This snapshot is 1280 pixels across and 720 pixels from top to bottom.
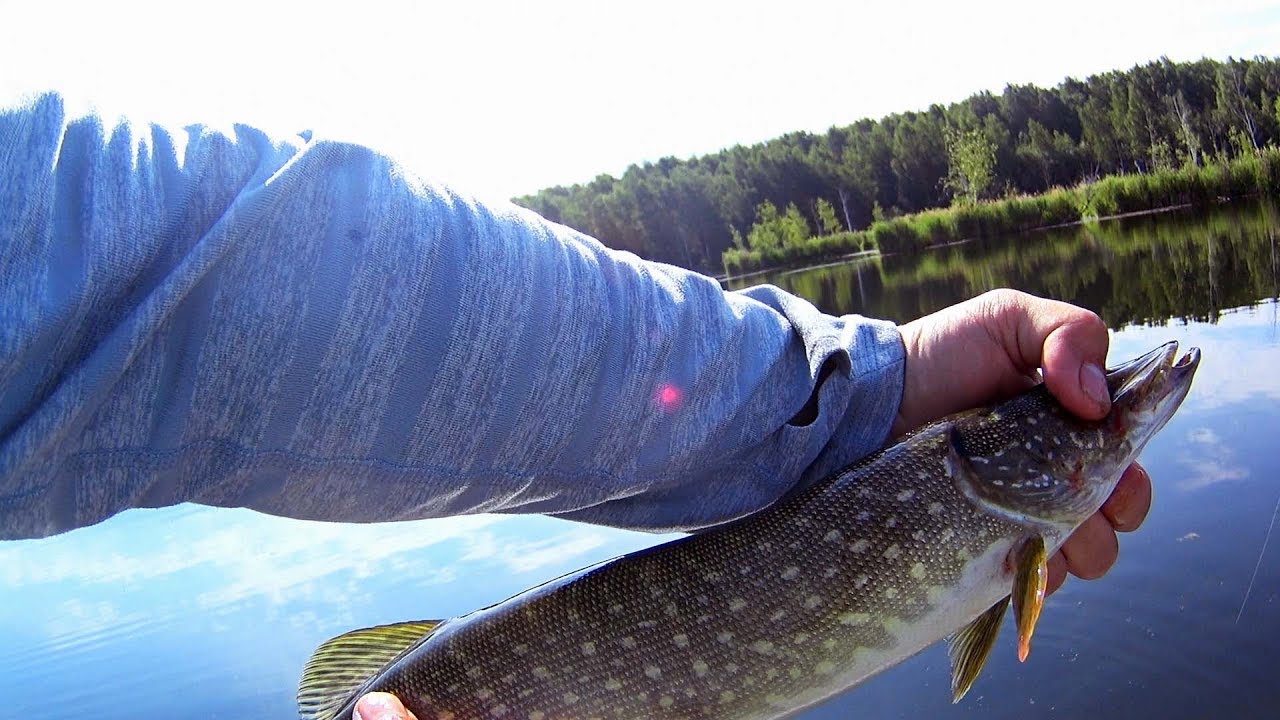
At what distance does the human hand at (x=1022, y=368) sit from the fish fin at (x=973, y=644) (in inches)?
16.5

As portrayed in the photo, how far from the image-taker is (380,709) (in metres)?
1.88

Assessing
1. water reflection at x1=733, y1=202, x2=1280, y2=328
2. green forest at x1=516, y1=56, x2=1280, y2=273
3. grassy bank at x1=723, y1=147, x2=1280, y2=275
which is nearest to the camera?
water reflection at x1=733, y1=202, x2=1280, y2=328

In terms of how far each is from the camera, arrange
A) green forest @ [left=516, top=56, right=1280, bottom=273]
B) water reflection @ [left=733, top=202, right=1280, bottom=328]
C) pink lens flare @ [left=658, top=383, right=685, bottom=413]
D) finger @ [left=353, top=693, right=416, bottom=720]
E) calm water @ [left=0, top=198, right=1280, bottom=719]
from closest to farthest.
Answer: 1. finger @ [left=353, top=693, right=416, bottom=720]
2. pink lens flare @ [left=658, top=383, right=685, bottom=413]
3. calm water @ [left=0, top=198, right=1280, bottom=719]
4. water reflection @ [left=733, top=202, right=1280, bottom=328]
5. green forest @ [left=516, top=56, right=1280, bottom=273]

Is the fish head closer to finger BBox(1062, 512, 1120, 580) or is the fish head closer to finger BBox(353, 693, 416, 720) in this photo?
finger BBox(1062, 512, 1120, 580)

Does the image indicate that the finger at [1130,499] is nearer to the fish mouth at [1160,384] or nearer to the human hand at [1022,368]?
the human hand at [1022,368]

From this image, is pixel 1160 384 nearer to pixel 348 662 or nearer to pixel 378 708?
pixel 378 708

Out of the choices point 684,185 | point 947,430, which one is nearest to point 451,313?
point 947,430

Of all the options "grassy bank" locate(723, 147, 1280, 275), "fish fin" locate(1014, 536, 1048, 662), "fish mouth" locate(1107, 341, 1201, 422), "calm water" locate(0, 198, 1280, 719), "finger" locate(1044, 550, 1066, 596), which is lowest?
"grassy bank" locate(723, 147, 1280, 275)

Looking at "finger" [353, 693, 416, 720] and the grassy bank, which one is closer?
"finger" [353, 693, 416, 720]

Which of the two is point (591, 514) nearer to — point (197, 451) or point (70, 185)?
point (197, 451)

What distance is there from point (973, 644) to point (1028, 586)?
211 mm

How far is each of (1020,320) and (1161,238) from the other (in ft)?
60.8

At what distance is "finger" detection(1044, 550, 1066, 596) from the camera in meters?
2.52

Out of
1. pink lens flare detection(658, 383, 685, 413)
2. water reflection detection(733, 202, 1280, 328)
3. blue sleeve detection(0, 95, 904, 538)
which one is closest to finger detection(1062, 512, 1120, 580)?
blue sleeve detection(0, 95, 904, 538)
